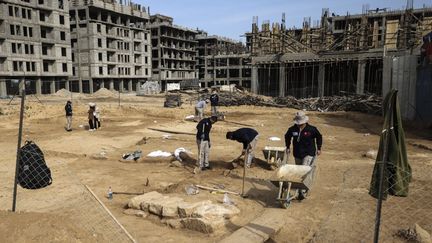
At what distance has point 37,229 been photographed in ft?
14.9

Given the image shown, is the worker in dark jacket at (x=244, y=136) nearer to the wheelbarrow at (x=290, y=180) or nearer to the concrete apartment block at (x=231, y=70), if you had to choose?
the wheelbarrow at (x=290, y=180)

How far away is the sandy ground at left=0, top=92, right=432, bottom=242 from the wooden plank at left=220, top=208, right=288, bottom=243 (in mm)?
147

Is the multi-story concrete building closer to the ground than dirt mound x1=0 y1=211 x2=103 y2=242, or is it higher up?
higher up

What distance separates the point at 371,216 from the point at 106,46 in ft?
204

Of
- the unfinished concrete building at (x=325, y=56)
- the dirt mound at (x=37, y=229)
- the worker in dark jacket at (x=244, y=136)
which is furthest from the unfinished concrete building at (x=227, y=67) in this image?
the dirt mound at (x=37, y=229)

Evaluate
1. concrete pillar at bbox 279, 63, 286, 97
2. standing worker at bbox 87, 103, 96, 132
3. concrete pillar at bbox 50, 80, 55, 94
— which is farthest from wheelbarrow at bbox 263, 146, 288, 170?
concrete pillar at bbox 50, 80, 55, 94

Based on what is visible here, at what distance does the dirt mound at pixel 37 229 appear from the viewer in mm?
4387

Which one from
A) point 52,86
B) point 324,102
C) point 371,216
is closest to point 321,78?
point 324,102

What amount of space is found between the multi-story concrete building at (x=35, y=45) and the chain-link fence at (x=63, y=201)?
142ft

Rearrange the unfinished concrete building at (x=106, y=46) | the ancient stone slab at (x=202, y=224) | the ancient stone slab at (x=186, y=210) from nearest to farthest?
the ancient stone slab at (x=202, y=224) < the ancient stone slab at (x=186, y=210) < the unfinished concrete building at (x=106, y=46)

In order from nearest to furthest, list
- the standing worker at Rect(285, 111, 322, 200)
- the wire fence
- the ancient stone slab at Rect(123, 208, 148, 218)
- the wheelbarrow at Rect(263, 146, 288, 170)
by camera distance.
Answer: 1. the wire fence
2. the ancient stone slab at Rect(123, 208, 148, 218)
3. the standing worker at Rect(285, 111, 322, 200)
4. the wheelbarrow at Rect(263, 146, 288, 170)

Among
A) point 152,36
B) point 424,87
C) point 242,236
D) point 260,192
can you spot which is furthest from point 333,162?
point 152,36

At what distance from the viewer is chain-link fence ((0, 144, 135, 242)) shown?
5641 millimetres

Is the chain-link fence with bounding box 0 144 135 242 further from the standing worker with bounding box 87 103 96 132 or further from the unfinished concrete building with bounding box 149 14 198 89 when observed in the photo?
the unfinished concrete building with bounding box 149 14 198 89
